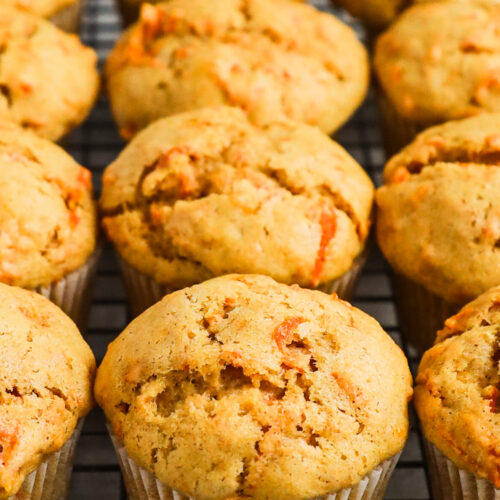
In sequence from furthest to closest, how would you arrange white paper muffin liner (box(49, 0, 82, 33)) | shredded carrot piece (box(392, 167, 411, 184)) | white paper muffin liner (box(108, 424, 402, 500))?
white paper muffin liner (box(49, 0, 82, 33))
shredded carrot piece (box(392, 167, 411, 184))
white paper muffin liner (box(108, 424, 402, 500))

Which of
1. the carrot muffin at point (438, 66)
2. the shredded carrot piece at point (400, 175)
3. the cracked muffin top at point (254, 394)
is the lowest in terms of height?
the cracked muffin top at point (254, 394)

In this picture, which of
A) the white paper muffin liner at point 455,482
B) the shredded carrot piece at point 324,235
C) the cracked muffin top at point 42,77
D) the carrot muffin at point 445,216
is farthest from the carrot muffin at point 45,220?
the white paper muffin liner at point 455,482

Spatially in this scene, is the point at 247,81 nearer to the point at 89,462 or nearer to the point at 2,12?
the point at 2,12

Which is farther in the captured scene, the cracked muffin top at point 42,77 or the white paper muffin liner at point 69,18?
the white paper muffin liner at point 69,18

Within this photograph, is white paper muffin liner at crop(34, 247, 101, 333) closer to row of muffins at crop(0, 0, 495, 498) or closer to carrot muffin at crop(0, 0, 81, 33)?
row of muffins at crop(0, 0, 495, 498)

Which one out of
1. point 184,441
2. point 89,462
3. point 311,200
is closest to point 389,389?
point 184,441

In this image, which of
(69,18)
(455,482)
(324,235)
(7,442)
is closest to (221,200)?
(324,235)

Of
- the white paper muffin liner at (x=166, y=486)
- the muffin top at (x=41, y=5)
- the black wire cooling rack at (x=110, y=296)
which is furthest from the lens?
the muffin top at (x=41, y=5)

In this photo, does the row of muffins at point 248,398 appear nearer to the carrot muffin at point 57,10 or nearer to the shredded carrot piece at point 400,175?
the shredded carrot piece at point 400,175

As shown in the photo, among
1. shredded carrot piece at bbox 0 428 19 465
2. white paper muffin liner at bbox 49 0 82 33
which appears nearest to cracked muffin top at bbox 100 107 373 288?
shredded carrot piece at bbox 0 428 19 465
